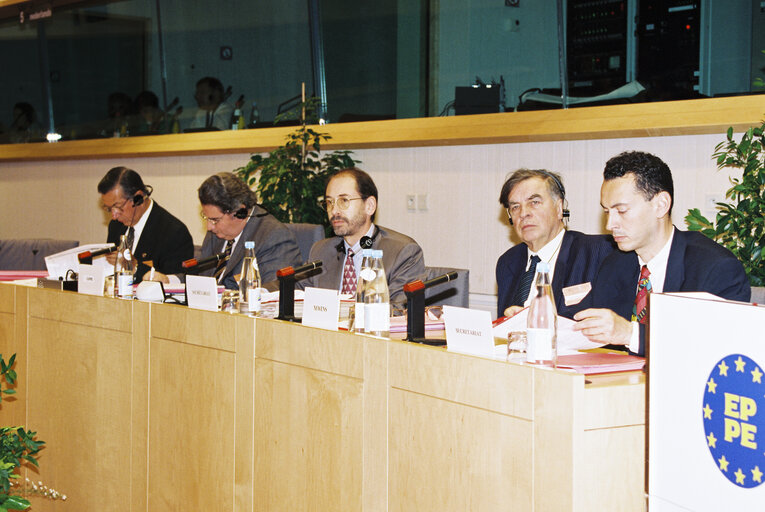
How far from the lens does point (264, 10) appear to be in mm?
5941

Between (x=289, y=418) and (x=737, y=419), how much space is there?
4.30ft

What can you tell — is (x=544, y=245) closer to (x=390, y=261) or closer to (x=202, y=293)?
(x=390, y=261)

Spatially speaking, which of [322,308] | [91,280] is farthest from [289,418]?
[91,280]

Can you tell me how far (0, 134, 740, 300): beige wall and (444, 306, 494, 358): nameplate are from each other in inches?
96.2

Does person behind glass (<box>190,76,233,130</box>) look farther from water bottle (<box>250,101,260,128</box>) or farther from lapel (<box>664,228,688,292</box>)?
lapel (<box>664,228,688,292</box>)

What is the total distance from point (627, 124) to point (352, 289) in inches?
66.3

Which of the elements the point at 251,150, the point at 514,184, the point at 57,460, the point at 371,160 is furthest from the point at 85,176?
the point at 514,184

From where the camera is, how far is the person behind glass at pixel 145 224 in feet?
13.5

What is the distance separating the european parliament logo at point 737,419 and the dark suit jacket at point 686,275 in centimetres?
80

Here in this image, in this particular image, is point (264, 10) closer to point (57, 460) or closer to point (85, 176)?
point (85, 176)

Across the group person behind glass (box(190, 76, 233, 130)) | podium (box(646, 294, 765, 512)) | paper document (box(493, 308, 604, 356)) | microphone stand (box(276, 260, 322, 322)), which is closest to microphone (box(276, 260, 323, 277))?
microphone stand (box(276, 260, 322, 322))

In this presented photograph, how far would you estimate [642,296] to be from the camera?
2.09 metres

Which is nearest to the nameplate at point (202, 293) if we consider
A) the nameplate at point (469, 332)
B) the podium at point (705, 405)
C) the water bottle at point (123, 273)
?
the water bottle at point (123, 273)

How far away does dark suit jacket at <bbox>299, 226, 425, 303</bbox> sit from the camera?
10.00 ft
